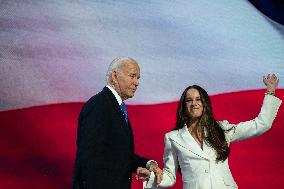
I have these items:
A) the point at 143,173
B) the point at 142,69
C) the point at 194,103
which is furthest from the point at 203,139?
the point at 142,69

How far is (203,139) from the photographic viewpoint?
7.50 ft

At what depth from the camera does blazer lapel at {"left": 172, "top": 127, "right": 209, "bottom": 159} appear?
2227 millimetres

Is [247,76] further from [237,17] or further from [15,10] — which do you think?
[15,10]

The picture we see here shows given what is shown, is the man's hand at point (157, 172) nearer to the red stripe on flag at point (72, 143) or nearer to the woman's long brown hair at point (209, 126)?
the woman's long brown hair at point (209, 126)

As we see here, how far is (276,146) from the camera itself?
131 inches

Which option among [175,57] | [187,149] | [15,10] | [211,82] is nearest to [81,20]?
[15,10]

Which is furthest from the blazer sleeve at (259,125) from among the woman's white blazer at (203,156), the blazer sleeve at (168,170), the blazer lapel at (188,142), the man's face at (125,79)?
the man's face at (125,79)

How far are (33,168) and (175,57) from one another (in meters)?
1.16

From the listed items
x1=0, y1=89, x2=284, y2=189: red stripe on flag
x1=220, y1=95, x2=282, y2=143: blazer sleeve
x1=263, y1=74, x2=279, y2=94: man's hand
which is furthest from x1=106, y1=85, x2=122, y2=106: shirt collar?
x1=0, y1=89, x2=284, y2=189: red stripe on flag

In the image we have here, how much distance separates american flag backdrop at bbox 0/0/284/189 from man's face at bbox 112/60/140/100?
1211 millimetres

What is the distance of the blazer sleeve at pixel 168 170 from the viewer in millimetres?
2285

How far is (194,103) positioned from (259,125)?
0.30 metres

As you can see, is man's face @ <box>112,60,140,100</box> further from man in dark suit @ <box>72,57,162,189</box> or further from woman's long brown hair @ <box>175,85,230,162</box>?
woman's long brown hair @ <box>175,85,230,162</box>

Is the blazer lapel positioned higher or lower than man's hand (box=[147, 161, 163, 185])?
higher
